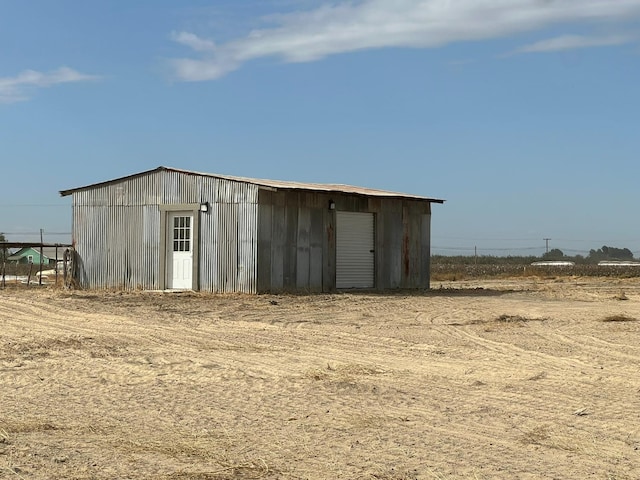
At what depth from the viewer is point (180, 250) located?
2241 centimetres

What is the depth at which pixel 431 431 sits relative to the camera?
21.4 feet

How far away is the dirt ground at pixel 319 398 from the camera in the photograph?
→ 5.63 metres

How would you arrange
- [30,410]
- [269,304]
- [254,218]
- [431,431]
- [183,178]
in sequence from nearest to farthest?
[431,431] → [30,410] → [269,304] → [254,218] → [183,178]

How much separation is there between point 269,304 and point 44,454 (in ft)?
42.6

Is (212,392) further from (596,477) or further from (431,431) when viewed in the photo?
(596,477)

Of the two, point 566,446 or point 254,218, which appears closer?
point 566,446

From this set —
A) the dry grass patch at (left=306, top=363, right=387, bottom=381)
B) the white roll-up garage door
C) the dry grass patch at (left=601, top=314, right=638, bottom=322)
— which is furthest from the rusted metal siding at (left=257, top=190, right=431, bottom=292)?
the dry grass patch at (left=306, top=363, right=387, bottom=381)

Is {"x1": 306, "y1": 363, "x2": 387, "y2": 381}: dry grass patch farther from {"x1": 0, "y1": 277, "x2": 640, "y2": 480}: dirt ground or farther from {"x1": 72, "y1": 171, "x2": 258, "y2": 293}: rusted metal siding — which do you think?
{"x1": 72, "y1": 171, "x2": 258, "y2": 293}: rusted metal siding

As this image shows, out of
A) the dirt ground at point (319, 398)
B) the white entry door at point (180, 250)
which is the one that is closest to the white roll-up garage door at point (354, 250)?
the white entry door at point (180, 250)

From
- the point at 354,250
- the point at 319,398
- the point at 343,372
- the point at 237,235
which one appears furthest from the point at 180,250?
the point at 319,398

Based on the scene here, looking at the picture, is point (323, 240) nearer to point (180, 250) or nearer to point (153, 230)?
point (180, 250)

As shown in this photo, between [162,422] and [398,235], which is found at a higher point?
[398,235]

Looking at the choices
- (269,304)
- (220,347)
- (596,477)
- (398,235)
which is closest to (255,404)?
(596,477)

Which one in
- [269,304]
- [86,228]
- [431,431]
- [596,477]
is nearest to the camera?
[596,477]
